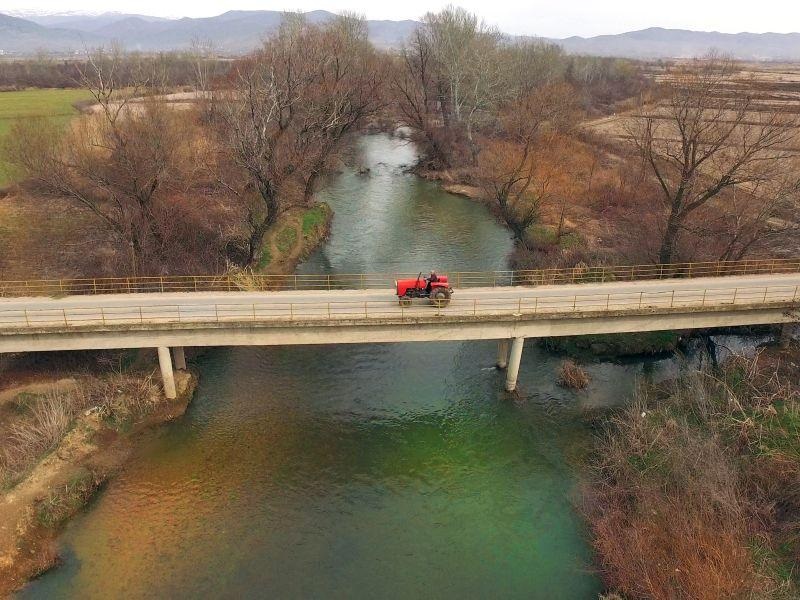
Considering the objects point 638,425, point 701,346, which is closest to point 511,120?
point 701,346

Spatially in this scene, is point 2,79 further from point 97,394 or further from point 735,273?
point 735,273

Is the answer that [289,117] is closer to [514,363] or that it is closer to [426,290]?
[426,290]

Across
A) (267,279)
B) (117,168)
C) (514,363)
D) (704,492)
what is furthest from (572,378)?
(117,168)

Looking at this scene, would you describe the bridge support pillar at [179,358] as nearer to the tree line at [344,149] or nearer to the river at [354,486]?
the river at [354,486]

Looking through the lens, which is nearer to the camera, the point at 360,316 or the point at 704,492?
the point at 704,492

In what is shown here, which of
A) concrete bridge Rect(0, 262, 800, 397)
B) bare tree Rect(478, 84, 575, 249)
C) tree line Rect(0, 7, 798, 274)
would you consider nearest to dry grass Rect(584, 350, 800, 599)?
concrete bridge Rect(0, 262, 800, 397)

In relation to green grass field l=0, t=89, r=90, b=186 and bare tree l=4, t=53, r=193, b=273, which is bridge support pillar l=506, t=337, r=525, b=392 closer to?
bare tree l=4, t=53, r=193, b=273
